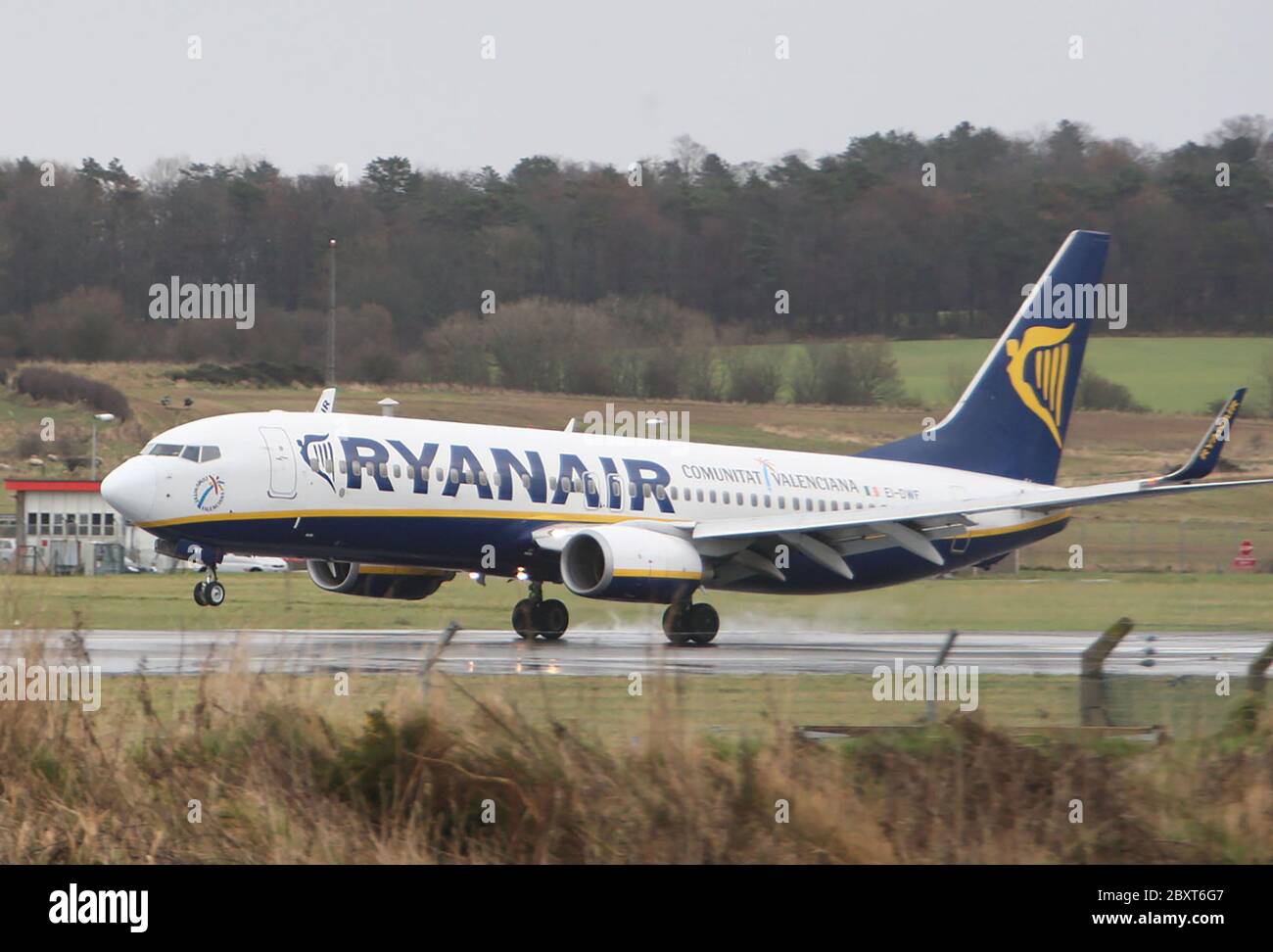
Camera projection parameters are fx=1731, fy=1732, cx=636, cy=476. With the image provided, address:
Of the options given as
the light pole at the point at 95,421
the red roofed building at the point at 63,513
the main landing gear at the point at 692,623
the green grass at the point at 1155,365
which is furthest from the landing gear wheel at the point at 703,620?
the green grass at the point at 1155,365

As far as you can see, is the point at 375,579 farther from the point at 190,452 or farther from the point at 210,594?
the point at 190,452

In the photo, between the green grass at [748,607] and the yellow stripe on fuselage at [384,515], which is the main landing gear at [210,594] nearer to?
the green grass at [748,607]

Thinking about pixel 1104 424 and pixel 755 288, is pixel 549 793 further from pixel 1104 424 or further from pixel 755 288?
pixel 1104 424

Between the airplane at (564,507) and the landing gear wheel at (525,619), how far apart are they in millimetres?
36

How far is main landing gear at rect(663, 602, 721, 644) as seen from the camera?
16.0m

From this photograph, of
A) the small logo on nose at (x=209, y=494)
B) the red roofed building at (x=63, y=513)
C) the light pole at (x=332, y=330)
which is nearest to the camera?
the small logo on nose at (x=209, y=494)

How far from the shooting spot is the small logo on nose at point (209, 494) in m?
24.2

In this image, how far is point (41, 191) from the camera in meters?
47.6

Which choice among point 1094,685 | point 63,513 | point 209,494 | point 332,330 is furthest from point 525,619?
point 63,513

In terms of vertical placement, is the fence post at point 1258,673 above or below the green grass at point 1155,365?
below

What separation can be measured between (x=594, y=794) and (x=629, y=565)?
1543 centimetres

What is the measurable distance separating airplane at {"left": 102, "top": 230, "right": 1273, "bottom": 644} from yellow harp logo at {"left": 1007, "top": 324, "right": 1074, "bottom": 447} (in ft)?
5.84

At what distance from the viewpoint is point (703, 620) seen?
19250 mm

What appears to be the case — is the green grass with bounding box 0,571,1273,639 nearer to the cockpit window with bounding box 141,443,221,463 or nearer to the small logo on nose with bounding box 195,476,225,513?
the small logo on nose with bounding box 195,476,225,513
